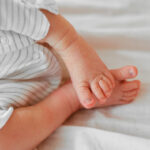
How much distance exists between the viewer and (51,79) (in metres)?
0.75

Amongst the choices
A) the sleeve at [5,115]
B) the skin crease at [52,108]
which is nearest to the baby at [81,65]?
the skin crease at [52,108]

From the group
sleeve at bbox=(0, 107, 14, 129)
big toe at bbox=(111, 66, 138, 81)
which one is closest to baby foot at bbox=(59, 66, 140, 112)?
big toe at bbox=(111, 66, 138, 81)

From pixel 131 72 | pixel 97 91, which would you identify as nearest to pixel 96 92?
pixel 97 91

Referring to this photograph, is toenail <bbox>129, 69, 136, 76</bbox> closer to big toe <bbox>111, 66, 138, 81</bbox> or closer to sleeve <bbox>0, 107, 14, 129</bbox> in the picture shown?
big toe <bbox>111, 66, 138, 81</bbox>

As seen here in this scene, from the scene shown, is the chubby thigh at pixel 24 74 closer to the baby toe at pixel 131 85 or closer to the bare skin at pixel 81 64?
the bare skin at pixel 81 64

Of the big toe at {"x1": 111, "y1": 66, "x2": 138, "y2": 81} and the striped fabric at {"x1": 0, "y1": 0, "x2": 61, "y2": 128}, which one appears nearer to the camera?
the striped fabric at {"x1": 0, "y1": 0, "x2": 61, "y2": 128}

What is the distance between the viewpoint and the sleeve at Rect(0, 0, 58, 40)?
1.92 ft

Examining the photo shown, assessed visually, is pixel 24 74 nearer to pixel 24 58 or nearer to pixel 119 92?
pixel 24 58

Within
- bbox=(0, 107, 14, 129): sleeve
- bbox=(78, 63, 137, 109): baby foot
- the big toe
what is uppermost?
the big toe

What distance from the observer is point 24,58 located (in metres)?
0.68

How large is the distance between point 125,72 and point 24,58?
0.82 feet

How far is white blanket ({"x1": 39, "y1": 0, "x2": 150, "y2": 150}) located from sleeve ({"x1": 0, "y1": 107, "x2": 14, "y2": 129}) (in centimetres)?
11

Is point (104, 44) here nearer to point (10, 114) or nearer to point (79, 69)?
point (79, 69)

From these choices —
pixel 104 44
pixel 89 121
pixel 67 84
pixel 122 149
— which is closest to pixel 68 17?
pixel 104 44
